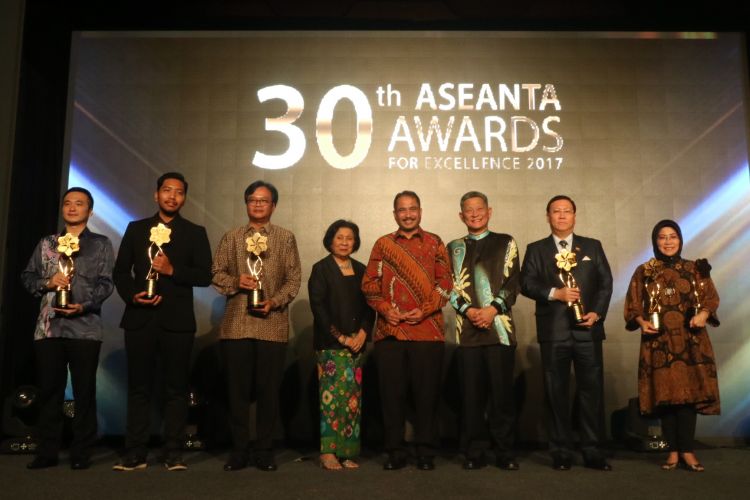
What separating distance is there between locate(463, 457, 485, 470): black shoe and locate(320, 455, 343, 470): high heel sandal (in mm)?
654

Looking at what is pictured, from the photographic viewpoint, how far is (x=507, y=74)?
5.05 metres

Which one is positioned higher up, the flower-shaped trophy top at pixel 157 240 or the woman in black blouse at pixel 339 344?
the flower-shaped trophy top at pixel 157 240

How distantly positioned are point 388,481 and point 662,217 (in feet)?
9.85

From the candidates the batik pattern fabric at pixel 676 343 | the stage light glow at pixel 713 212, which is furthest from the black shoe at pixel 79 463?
the stage light glow at pixel 713 212

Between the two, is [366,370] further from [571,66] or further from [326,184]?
[571,66]

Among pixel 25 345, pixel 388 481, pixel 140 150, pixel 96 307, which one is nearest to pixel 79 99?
pixel 140 150

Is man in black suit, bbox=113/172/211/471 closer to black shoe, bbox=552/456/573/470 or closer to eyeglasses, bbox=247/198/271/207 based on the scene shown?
eyeglasses, bbox=247/198/271/207

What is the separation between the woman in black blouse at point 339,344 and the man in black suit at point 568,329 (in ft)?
3.15

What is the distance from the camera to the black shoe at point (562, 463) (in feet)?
11.3

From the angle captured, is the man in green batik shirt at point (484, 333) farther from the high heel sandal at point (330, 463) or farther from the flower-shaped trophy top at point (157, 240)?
the flower-shaped trophy top at point (157, 240)

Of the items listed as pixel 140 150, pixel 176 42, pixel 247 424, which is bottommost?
pixel 247 424

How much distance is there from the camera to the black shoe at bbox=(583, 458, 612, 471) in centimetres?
344

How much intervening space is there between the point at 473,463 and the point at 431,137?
8.06 feet

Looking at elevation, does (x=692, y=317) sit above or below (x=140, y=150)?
below
